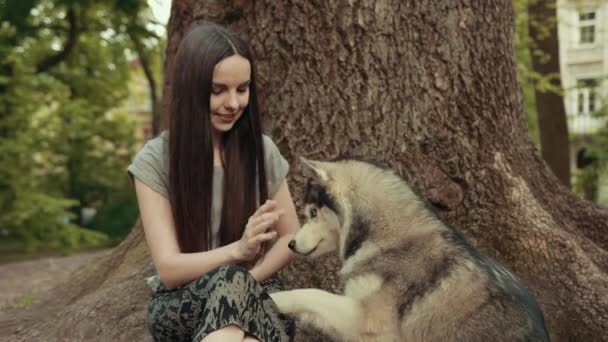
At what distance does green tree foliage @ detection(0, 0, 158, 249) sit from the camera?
1400 centimetres

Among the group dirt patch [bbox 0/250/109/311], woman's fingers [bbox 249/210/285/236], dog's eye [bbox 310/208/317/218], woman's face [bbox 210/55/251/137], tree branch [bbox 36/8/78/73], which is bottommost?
dirt patch [bbox 0/250/109/311]

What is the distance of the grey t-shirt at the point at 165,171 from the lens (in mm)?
3588

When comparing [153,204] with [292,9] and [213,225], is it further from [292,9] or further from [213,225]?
[292,9]

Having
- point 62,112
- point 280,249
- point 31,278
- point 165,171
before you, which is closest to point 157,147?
point 165,171

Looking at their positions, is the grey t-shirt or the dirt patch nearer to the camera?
the grey t-shirt

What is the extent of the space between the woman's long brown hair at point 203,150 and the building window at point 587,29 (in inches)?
1339

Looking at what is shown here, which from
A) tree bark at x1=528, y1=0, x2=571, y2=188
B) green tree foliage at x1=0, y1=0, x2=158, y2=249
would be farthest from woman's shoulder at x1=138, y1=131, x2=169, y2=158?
tree bark at x1=528, y1=0, x2=571, y2=188

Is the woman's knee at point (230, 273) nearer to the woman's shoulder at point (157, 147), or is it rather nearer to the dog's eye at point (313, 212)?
the dog's eye at point (313, 212)

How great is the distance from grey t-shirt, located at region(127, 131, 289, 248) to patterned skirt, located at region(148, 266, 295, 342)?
0.50 m

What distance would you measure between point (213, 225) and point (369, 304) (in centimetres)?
99

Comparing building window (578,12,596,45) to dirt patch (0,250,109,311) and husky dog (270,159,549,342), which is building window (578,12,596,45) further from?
husky dog (270,159,549,342)

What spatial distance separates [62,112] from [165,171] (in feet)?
52.8

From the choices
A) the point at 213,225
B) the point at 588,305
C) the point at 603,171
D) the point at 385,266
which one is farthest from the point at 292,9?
the point at 603,171

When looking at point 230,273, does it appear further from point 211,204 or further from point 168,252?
point 211,204
